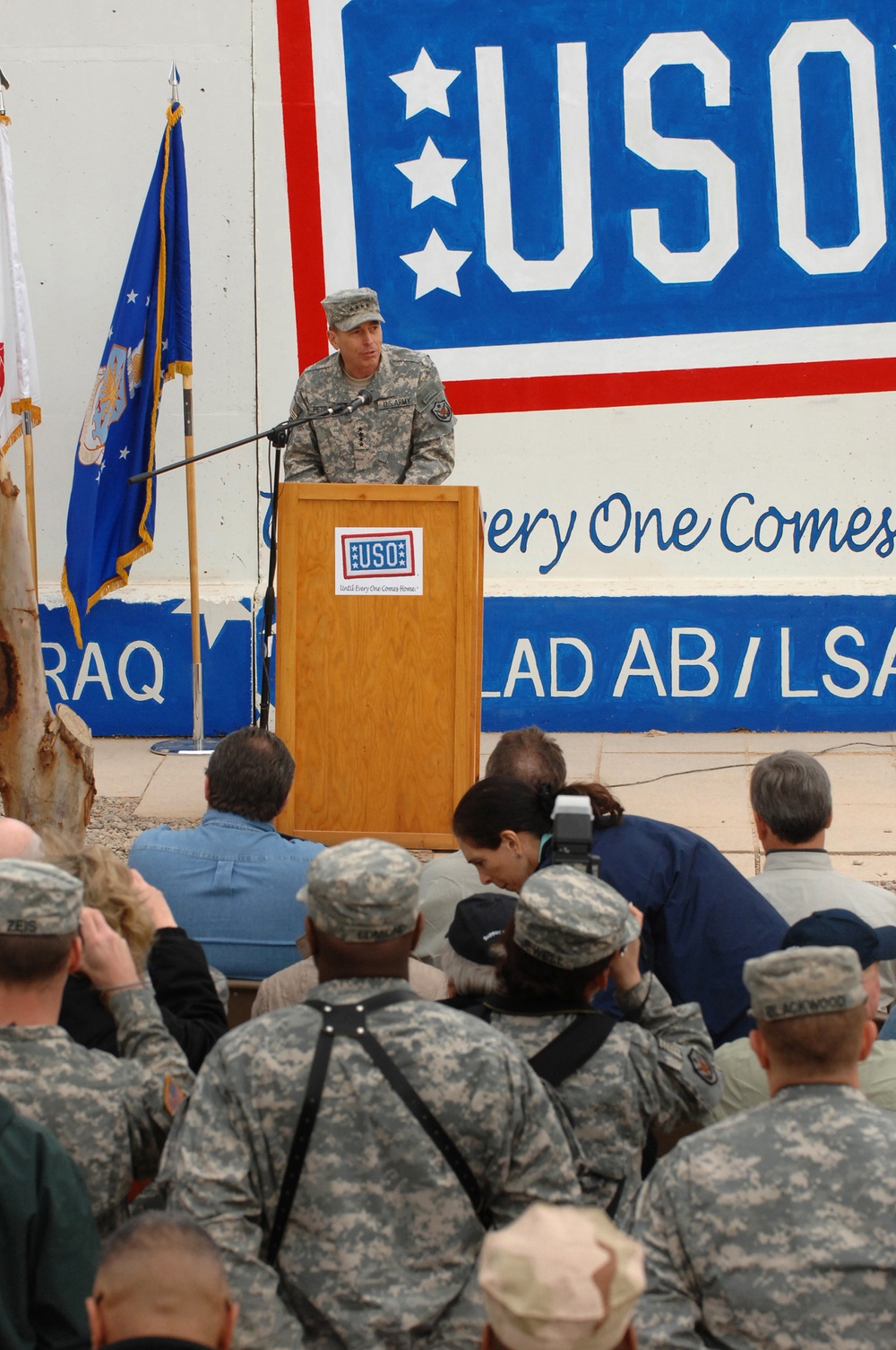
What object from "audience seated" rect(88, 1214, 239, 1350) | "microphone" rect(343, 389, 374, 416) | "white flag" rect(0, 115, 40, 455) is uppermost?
"white flag" rect(0, 115, 40, 455)

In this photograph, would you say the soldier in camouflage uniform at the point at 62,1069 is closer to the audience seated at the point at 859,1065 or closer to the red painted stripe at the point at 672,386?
the audience seated at the point at 859,1065

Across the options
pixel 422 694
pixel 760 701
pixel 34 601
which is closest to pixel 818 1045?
pixel 422 694

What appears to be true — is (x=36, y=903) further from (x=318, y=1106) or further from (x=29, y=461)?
(x=29, y=461)

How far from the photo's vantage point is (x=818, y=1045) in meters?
2.11

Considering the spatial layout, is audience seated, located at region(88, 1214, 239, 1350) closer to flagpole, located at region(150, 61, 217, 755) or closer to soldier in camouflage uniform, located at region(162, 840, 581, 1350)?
soldier in camouflage uniform, located at region(162, 840, 581, 1350)

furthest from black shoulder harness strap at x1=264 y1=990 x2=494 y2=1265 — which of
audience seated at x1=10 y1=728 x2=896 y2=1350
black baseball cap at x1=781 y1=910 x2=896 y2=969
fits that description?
black baseball cap at x1=781 y1=910 x2=896 y2=969

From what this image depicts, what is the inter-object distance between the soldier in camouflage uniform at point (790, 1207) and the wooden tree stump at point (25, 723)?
366 cm

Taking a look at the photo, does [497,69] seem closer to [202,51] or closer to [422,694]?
[202,51]

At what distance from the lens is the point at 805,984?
2.11 m

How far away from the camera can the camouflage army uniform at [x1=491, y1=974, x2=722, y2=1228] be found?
242 centimetres

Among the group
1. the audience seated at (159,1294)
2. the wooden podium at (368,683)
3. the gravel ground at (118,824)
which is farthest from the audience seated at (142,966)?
the gravel ground at (118,824)

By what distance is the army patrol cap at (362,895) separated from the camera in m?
2.22

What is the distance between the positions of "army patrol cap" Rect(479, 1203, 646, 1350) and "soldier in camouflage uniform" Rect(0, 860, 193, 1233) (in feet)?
3.39

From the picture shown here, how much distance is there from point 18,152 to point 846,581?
4547 mm
